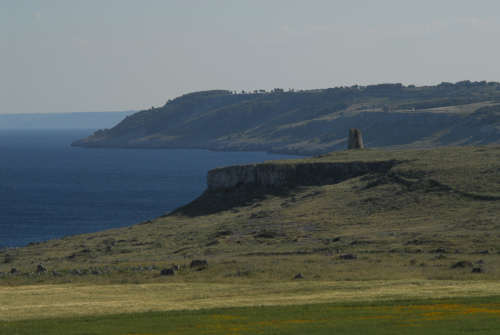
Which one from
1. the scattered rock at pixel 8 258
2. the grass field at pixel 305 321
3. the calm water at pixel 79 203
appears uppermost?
the grass field at pixel 305 321

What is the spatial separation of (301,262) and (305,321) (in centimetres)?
2342

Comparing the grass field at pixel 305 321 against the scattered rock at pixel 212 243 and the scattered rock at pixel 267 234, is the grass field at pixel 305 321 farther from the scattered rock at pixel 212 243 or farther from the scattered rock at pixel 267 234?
the scattered rock at pixel 267 234

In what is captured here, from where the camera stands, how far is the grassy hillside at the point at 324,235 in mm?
48844

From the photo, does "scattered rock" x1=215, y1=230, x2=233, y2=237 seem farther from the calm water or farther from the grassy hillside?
the calm water

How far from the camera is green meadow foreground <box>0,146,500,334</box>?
1167 inches

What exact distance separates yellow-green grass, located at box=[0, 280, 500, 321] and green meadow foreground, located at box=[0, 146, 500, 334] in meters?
0.09

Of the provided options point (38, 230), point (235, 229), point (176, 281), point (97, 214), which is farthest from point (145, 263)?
point (97, 214)

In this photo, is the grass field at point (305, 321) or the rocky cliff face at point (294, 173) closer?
the grass field at point (305, 321)

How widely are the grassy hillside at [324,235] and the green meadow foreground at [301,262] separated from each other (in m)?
0.17

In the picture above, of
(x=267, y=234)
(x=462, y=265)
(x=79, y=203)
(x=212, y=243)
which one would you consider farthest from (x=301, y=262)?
(x=79, y=203)

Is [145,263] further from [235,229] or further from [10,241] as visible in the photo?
[10,241]

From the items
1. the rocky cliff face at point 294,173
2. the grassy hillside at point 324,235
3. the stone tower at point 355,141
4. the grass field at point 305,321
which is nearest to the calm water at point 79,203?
the rocky cliff face at point 294,173

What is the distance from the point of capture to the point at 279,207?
3236 inches

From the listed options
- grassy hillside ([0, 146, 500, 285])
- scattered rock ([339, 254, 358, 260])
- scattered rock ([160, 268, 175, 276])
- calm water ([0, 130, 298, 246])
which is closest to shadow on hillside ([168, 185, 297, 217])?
grassy hillside ([0, 146, 500, 285])
